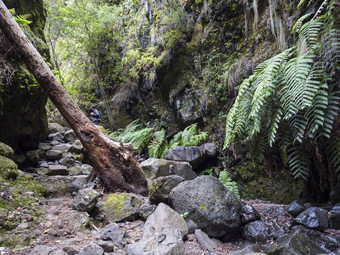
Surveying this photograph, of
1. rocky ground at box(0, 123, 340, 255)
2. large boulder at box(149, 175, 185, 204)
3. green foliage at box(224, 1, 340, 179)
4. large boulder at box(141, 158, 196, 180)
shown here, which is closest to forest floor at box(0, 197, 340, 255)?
rocky ground at box(0, 123, 340, 255)

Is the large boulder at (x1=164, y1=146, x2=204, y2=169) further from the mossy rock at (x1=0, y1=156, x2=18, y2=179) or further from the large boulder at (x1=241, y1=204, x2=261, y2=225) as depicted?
the mossy rock at (x1=0, y1=156, x2=18, y2=179)

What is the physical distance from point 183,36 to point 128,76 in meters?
3.12

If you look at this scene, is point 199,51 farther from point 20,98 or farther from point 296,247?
point 296,247

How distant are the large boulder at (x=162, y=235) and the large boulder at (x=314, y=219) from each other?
1596mm

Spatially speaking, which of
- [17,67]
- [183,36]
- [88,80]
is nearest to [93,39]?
[88,80]

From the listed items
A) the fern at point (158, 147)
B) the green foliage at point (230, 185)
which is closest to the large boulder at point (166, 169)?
the green foliage at point (230, 185)

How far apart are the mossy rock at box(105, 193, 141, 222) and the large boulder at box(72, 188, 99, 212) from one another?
0.70 ft

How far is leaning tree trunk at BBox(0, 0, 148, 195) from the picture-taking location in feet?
12.0

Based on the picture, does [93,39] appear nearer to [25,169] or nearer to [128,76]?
[128,76]

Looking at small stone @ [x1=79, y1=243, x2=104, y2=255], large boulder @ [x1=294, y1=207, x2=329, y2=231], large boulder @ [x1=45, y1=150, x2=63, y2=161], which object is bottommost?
large boulder @ [x1=294, y1=207, x2=329, y2=231]

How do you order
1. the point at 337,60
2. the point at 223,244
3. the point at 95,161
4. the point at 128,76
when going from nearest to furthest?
the point at 337,60 → the point at 223,244 → the point at 95,161 → the point at 128,76

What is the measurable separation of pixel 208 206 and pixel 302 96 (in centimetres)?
179

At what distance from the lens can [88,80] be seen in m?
10.3

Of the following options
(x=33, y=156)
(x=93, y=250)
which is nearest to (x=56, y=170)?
(x=33, y=156)
